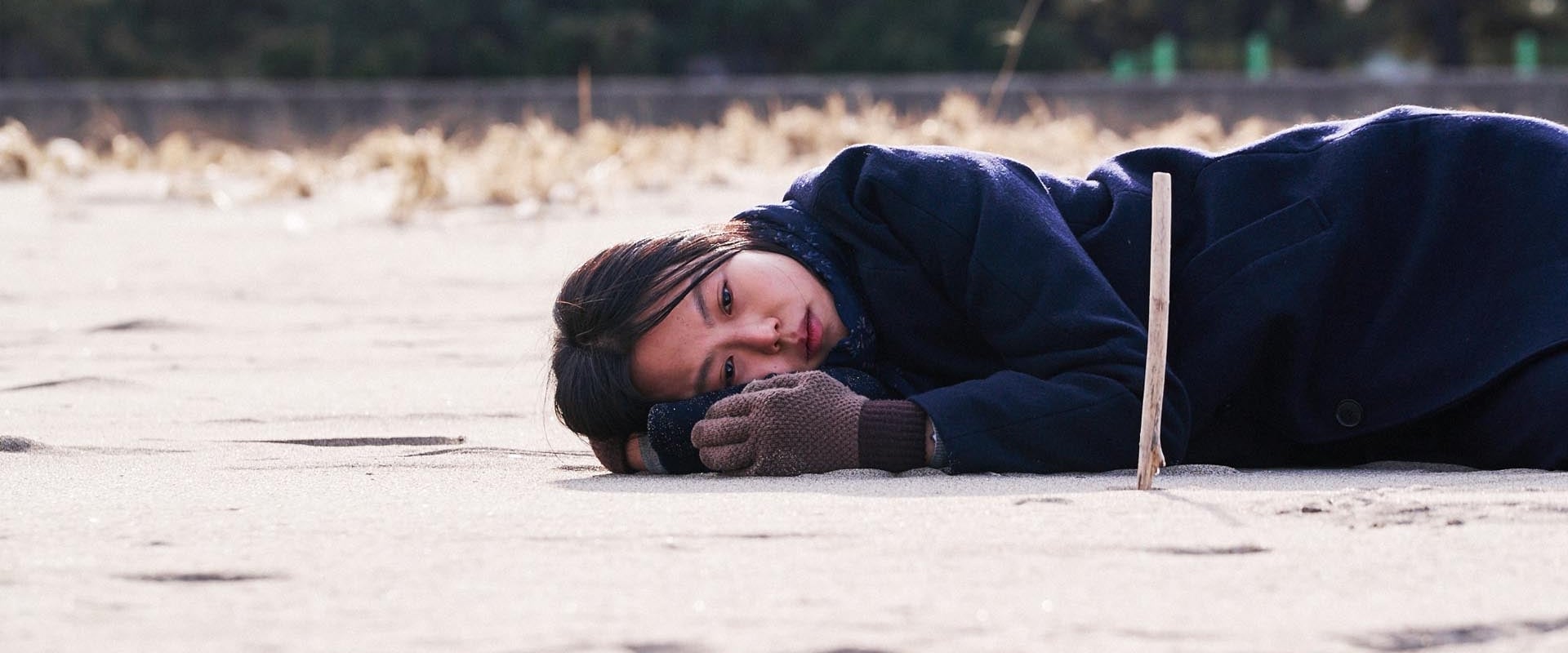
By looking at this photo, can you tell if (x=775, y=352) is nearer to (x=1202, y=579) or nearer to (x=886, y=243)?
(x=886, y=243)

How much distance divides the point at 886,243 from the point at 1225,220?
1.57 ft

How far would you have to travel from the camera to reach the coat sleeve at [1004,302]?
7.34 ft

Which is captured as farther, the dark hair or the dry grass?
the dry grass

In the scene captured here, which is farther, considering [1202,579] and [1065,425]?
[1065,425]

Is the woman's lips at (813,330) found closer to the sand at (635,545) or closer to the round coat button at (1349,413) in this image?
the sand at (635,545)

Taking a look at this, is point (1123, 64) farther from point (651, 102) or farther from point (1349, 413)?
point (1349, 413)

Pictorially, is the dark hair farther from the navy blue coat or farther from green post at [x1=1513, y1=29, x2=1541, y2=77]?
green post at [x1=1513, y1=29, x2=1541, y2=77]

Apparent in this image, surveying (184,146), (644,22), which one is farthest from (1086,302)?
(644,22)

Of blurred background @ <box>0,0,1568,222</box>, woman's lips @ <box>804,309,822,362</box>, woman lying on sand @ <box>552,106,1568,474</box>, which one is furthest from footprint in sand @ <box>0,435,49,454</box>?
blurred background @ <box>0,0,1568,222</box>

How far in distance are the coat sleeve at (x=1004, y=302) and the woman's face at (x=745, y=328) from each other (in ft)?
0.31

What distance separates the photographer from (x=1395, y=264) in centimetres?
246

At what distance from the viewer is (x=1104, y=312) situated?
229 cm

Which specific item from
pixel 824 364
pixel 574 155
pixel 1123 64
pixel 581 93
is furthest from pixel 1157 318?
pixel 1123 64

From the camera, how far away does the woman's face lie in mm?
2369
